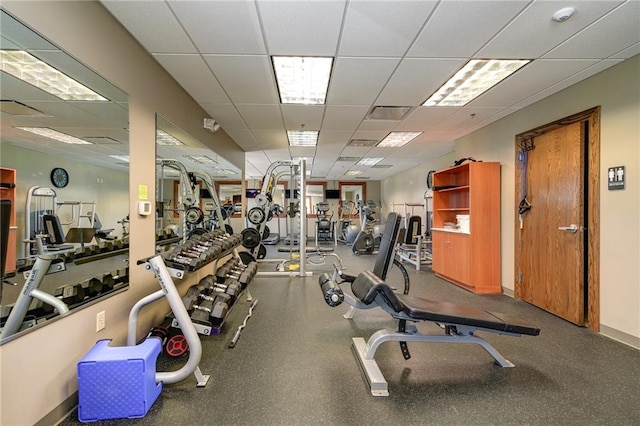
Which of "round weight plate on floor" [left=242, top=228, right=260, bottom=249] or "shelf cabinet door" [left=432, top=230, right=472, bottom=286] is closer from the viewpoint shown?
"shelf cabinet door" [left=432, top=230, right=472, bottom=286]

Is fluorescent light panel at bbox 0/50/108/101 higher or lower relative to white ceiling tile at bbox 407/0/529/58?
lower

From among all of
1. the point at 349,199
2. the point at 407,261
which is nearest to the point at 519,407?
the point at 407,261

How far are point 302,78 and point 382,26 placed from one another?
1.03 m

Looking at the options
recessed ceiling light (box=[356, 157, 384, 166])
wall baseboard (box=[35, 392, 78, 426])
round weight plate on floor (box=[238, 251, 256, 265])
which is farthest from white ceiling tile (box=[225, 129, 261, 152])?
wall baseboard (box=[35, 392, 78, 426])

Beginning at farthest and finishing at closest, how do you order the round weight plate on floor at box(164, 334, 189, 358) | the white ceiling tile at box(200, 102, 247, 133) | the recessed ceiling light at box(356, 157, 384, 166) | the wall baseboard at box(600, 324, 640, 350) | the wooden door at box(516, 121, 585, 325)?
the recessed ceiling light at box(356, 157, 384, 166)
the white ceiling tile at box(200, 102, 247, 133)
the wooden door at box(516, 121, 585, 325)
the wall baseboard at box(600, 324, 640, 350)
the round weight plate on floor at box(164, 334, 189, 358)

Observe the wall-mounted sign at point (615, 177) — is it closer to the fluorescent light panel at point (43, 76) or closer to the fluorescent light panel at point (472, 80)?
the fluorescent light panel at point (472, 80)

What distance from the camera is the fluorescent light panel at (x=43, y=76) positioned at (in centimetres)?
131

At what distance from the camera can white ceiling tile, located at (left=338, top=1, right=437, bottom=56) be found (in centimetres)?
174

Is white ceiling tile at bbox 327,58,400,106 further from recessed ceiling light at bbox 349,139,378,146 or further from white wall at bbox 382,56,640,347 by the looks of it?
white wall at bbox 382,56,640,347

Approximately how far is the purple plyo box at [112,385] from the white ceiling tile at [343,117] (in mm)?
3160

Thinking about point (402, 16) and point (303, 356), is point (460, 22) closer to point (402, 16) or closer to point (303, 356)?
point (402, 16)

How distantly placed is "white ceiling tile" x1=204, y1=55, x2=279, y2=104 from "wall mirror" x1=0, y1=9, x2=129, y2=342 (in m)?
0.92

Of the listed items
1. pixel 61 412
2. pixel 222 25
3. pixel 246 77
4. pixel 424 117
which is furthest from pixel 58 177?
pixel 424 117

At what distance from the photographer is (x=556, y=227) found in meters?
2.96
